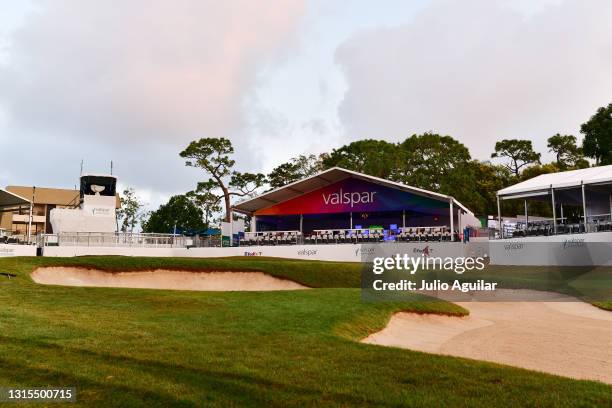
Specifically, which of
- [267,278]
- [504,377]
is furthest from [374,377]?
[267,278]

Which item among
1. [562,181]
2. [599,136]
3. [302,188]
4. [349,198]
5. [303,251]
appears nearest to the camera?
[562,181]

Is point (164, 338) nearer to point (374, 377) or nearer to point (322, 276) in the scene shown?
point (374, 377)

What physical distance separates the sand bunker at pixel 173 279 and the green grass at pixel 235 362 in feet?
29.9

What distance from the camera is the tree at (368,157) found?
212 ft

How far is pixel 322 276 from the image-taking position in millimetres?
25391

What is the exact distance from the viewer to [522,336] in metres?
13.7

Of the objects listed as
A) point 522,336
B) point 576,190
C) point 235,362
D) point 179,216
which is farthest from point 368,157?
point 235,362

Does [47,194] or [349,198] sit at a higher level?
[47,194]

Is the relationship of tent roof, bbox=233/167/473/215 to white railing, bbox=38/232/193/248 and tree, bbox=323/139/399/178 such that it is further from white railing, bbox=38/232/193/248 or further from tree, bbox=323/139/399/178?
tree, bbox=323/139/399/178

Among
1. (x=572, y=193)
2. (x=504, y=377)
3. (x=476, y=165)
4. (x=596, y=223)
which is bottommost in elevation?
(x=504, y=377)

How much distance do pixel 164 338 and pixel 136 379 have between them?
9.38 ft

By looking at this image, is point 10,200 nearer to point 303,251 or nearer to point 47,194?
point 303,251

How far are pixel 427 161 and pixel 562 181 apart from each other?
2980 cm

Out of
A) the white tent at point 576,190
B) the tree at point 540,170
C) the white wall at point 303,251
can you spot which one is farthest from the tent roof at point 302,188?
the tree at point 540,170
